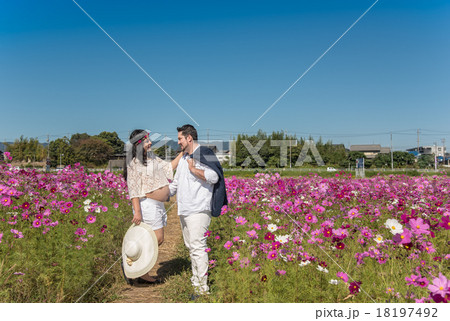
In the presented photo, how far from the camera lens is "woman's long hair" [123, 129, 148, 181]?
4.23 m

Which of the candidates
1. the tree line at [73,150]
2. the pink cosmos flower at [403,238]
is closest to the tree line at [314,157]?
the tree line at [73,150]

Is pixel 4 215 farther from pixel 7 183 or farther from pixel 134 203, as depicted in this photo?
pixel 134 203

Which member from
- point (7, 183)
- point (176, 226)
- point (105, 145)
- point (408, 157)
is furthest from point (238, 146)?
point (7, 183)

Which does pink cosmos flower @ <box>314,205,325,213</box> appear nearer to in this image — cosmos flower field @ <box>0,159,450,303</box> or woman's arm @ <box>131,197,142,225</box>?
cosmos flower field @ <box>0,159,450,303</box>

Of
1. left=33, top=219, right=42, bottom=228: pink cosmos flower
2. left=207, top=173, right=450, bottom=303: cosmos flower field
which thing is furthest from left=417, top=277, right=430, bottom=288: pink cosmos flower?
left=33, top=219, right=42, bottom=228: pink cosmos flower

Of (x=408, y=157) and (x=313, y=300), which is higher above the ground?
(x=408, y=157)

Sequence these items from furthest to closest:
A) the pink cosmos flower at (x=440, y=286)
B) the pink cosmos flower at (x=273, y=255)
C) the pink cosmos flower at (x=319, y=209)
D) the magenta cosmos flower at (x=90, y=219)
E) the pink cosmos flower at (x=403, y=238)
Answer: the pink cosmos flower at (x=319, y=209) → the magenta cosmos flower at (x=90, y=219) → the pink cosmos flower at (x=273, y=255) → the pink cosmos flower at (x=403, y=238) → the pink cosmos flower at (x=440, y=286)

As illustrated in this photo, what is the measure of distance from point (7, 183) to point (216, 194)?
3.89 meters

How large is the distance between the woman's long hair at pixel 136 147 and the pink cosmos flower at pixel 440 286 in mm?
3342

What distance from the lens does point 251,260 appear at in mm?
3680

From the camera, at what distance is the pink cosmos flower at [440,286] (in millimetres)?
1720

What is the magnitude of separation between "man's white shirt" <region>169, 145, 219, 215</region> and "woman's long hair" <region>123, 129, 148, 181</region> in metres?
0.63

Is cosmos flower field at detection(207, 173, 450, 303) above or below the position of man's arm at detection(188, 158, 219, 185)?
below

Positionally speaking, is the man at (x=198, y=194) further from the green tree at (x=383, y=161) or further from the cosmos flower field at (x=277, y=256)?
the green tree at (x=383, y=161)
